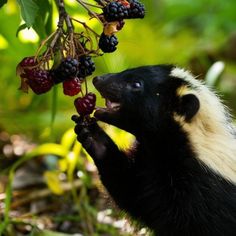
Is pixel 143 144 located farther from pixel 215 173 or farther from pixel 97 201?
pixel 97 201

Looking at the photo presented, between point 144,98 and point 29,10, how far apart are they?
36.0 inches

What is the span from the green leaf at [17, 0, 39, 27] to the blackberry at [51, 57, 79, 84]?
267 mm

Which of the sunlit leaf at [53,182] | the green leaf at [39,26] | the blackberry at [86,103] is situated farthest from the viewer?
the sunlit leaf at [53,182]

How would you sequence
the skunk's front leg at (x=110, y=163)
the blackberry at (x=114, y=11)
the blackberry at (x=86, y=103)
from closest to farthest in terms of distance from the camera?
the blackberry at (x=114, y=11), the blackberry at (x=86, y=103), the skunk's front leg at (x=110, y=163)

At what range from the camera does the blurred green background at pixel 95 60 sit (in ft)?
18.2

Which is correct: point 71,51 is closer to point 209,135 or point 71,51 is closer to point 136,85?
point 136,85

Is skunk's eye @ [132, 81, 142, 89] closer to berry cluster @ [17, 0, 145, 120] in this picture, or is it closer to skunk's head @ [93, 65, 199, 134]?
skunk's head @ [93, 65, 199, 134]

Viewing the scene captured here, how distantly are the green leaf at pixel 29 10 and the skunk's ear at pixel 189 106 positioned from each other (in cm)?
100

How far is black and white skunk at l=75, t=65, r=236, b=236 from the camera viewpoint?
4066mm

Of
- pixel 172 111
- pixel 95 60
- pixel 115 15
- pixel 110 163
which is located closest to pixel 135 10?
pixel 115 15

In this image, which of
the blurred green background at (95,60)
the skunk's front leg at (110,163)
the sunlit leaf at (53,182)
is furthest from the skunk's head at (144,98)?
the sunlit leaf at (53,182)

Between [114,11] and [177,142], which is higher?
[114,11]

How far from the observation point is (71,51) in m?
3.37

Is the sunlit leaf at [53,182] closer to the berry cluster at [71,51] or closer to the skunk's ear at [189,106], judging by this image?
the skunk's ear at [189,106]
